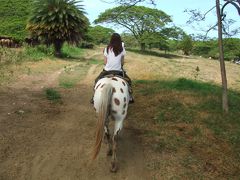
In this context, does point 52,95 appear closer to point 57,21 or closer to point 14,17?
point 57,21

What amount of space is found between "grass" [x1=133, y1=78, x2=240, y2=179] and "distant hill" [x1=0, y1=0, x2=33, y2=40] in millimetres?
25253

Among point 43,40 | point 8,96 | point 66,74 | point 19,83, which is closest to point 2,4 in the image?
point 43,40

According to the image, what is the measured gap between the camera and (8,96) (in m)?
13.1

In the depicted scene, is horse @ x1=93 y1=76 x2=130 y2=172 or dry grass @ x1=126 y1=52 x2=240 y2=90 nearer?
horse @ x1=93 y1=76 x2=130 y2=172

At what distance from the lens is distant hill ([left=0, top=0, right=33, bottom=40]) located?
37.2 meters

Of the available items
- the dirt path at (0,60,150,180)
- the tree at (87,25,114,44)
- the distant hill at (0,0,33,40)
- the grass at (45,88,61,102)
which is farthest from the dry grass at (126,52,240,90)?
the tree at (87,25,114,44)

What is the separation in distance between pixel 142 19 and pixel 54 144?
5437 cm

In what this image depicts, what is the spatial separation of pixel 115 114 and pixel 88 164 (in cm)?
127

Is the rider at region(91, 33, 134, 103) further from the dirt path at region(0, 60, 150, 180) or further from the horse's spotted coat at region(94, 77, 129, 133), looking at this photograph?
the dirt path at region(0, 60, 150, 180)

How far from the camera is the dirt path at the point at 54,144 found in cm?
719

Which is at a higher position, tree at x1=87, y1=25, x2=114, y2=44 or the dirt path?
tree at x1=87, y1=25, x2=114, y2=44

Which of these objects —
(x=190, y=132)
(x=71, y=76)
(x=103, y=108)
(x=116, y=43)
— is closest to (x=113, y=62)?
(x=116, y=43)

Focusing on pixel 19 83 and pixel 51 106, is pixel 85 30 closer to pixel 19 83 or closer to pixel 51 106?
pixel 19 83

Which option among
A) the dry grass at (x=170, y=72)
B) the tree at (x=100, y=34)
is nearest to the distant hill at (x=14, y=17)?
the dry grass at (x=170, y=72)
